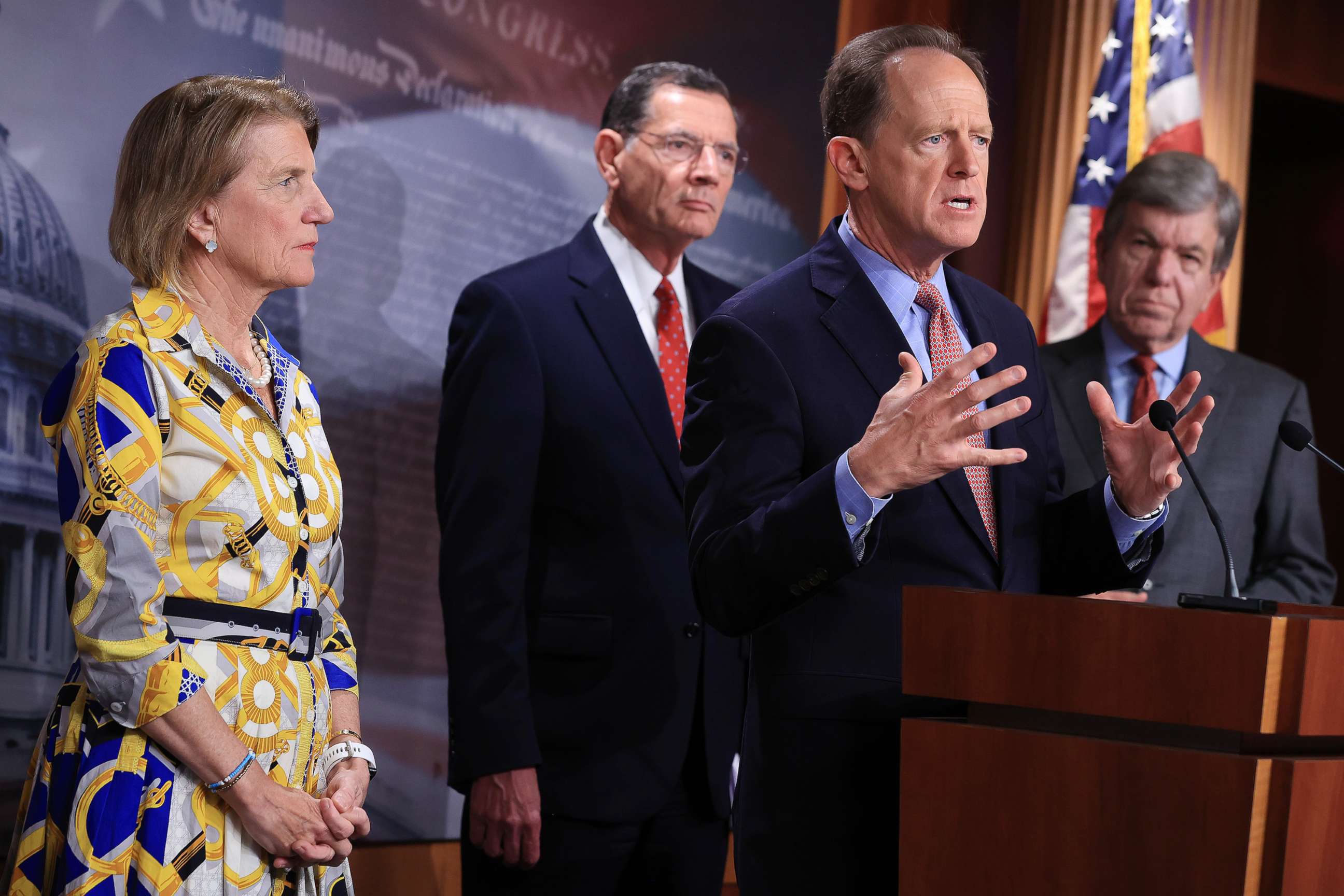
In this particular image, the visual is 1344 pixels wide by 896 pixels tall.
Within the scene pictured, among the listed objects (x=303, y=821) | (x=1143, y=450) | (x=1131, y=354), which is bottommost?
(x=303, y=821)

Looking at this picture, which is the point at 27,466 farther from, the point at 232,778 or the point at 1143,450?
the point at 1143,450

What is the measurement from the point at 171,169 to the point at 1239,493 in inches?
95.1

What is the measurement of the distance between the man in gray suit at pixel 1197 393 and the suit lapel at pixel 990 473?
1167 millimetres

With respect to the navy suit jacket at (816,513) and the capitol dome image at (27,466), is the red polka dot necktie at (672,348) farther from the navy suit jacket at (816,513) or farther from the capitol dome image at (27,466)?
the capitol dome image at (27,466)

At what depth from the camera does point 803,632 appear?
1.72 m

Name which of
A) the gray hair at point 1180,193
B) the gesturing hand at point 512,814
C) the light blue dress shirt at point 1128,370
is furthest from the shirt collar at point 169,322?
the gray hair at point 1180,193

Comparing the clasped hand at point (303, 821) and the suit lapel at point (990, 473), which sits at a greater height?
the suit lapel at point (990, 473)

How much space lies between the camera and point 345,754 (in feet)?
6.31

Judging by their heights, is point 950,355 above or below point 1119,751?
above

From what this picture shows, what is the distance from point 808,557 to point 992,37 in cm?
340

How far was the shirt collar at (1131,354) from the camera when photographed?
10.8 ft

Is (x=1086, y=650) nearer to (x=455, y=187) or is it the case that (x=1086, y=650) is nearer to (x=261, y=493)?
(x=261, y=493)

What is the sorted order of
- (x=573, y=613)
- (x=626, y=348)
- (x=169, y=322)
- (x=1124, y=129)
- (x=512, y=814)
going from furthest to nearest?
(x=1124, y=129) < (x=626, y=348) < (x=573, y=613) < (x=512, y=814) < (x=169, y=322)

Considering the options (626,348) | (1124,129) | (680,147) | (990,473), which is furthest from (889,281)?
(1124,129)
